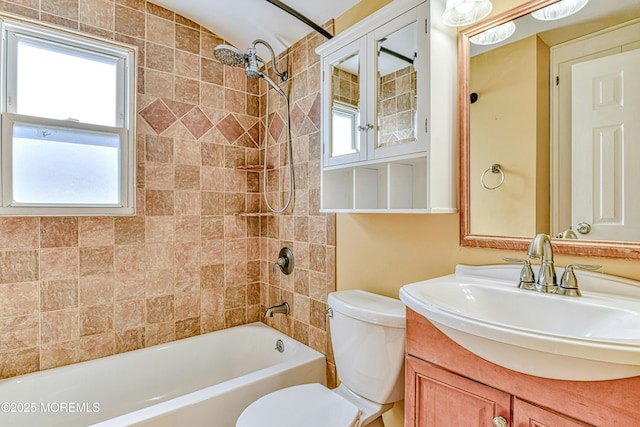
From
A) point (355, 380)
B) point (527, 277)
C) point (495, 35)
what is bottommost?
point (355, 380)

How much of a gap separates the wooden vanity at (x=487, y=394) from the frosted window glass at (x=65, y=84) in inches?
75.9

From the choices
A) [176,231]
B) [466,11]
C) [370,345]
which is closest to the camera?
[466,11]

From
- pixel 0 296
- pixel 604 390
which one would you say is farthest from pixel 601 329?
pixel 0 296

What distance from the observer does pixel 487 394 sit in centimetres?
85

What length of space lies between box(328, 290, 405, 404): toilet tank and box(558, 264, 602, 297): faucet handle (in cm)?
51

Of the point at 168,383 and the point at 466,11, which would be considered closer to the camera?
the point at 466,11

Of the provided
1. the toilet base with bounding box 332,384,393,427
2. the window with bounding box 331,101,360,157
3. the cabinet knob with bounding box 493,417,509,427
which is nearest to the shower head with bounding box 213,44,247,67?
the window with bounding box 331,101,360,157

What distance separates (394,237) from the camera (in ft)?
5.21

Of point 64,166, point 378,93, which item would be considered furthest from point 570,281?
point 64,166

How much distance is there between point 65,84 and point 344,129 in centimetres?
151

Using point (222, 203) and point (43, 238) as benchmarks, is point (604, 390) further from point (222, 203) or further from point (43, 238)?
point (43, 238)

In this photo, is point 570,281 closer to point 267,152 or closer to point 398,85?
point 398,85

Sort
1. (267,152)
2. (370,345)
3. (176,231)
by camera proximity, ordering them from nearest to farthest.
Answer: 1. (370,345)
2. (176,231)
3. (267,152)

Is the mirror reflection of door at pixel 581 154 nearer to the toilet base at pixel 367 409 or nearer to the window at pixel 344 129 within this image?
the window at pixel 344 129
